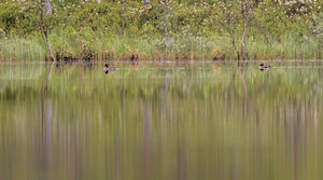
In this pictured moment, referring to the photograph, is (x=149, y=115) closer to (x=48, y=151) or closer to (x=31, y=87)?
(x=48, y=151)

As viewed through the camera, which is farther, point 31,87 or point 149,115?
point 31,87

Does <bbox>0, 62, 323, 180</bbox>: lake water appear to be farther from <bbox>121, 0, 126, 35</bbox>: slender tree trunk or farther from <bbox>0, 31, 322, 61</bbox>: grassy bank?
<bbox>121, 0, 126, 35</bbox>: slender tree trunk

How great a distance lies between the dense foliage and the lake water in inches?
471

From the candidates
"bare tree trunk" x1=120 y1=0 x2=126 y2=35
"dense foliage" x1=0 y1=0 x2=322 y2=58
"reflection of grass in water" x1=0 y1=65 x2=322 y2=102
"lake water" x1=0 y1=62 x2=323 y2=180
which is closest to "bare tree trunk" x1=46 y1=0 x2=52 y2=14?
"dense foliage" x1=0 y1=0 x2=322 y2=58

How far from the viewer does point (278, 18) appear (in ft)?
99.5

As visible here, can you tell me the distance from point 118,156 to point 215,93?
21.5 feet

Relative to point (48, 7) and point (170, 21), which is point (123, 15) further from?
point (48, 7)

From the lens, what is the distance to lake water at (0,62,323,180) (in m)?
5.46

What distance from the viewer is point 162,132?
7387 millimetres

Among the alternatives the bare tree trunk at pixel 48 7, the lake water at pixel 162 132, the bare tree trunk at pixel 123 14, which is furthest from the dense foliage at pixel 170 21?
the lake water at pixel 162 132

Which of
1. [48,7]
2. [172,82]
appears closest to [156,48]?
[48,7]

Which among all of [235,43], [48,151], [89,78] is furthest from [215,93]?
[235,43]

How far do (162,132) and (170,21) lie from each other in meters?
23.1

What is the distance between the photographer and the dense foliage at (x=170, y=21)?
86.6 feet
